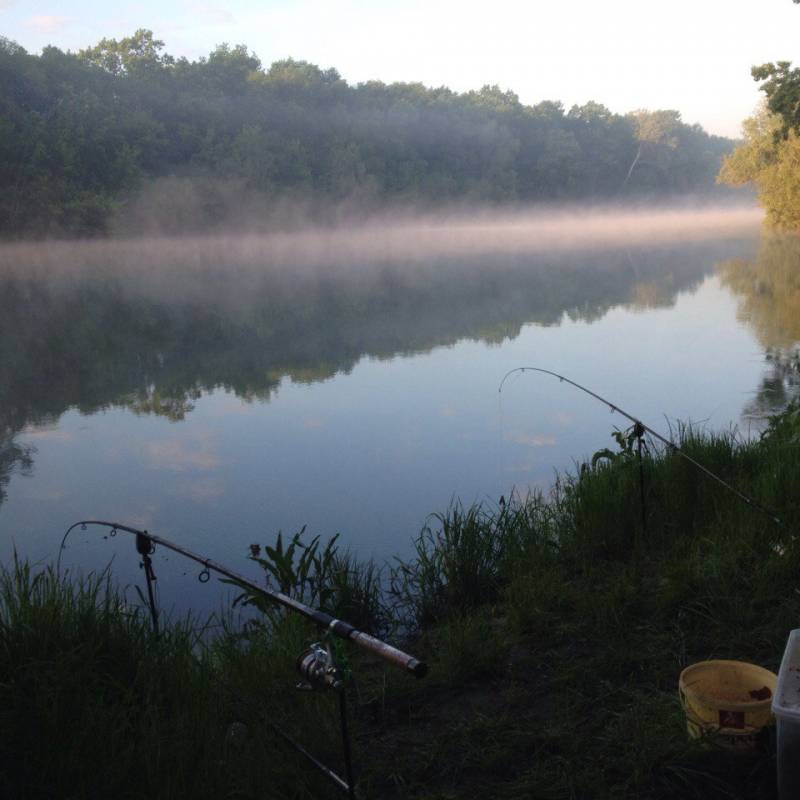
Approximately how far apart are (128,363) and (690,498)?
352 inches

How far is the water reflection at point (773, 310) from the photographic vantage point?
777 centimetres

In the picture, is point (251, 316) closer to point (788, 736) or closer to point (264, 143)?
point (788, 736)

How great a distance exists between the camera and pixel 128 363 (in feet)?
37.3

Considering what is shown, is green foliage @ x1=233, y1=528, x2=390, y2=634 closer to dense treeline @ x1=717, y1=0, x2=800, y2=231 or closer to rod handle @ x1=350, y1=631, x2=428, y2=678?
rod handle @ x1=350, y1=631, x2=428, y2=678

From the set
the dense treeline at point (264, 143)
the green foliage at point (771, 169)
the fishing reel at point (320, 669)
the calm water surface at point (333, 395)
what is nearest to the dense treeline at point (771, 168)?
the green foliage at point (771, 169)

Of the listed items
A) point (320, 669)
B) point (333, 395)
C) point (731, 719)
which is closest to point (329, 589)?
point (320, 669)

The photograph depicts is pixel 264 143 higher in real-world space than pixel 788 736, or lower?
higher

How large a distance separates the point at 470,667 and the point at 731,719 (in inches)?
34.7

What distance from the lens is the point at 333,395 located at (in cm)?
875

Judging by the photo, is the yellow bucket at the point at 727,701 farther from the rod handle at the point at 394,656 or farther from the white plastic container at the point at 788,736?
the rod handle at the point at 394,656

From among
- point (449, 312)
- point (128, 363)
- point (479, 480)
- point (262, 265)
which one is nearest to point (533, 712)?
point (479, 480)

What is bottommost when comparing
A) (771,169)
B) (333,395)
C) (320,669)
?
(333,395)

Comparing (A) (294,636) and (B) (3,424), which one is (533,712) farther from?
(B) (3,424)

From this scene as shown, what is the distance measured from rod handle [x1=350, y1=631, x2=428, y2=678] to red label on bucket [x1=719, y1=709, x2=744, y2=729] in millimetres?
921
